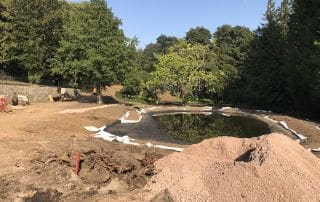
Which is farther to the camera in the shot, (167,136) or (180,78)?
(180,78)

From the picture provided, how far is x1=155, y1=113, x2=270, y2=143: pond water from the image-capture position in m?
27.7

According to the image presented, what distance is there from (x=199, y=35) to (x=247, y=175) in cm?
8105

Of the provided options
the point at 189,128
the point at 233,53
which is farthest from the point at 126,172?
the point at 233,53

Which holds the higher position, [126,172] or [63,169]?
[63,169]

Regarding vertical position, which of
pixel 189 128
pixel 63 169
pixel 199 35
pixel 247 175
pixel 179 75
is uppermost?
pixel 199 35

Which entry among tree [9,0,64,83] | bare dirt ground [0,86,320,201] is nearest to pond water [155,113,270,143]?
bare dirt ground [0,86,320,201]

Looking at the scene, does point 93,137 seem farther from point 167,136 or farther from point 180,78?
point 180,78

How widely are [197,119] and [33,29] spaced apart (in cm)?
2045

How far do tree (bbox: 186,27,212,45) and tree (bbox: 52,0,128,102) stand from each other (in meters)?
54.6

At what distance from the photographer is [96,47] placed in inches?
1437

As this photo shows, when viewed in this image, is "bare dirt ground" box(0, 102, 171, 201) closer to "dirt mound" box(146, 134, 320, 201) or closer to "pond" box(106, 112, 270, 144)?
"dirt mound" box(146, 134, 320, 201)

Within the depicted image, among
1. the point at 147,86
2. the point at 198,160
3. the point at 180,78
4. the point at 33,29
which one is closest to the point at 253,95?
the point at 180,78

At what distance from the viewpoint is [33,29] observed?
146 feet

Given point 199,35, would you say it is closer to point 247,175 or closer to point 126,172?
point 126,172
